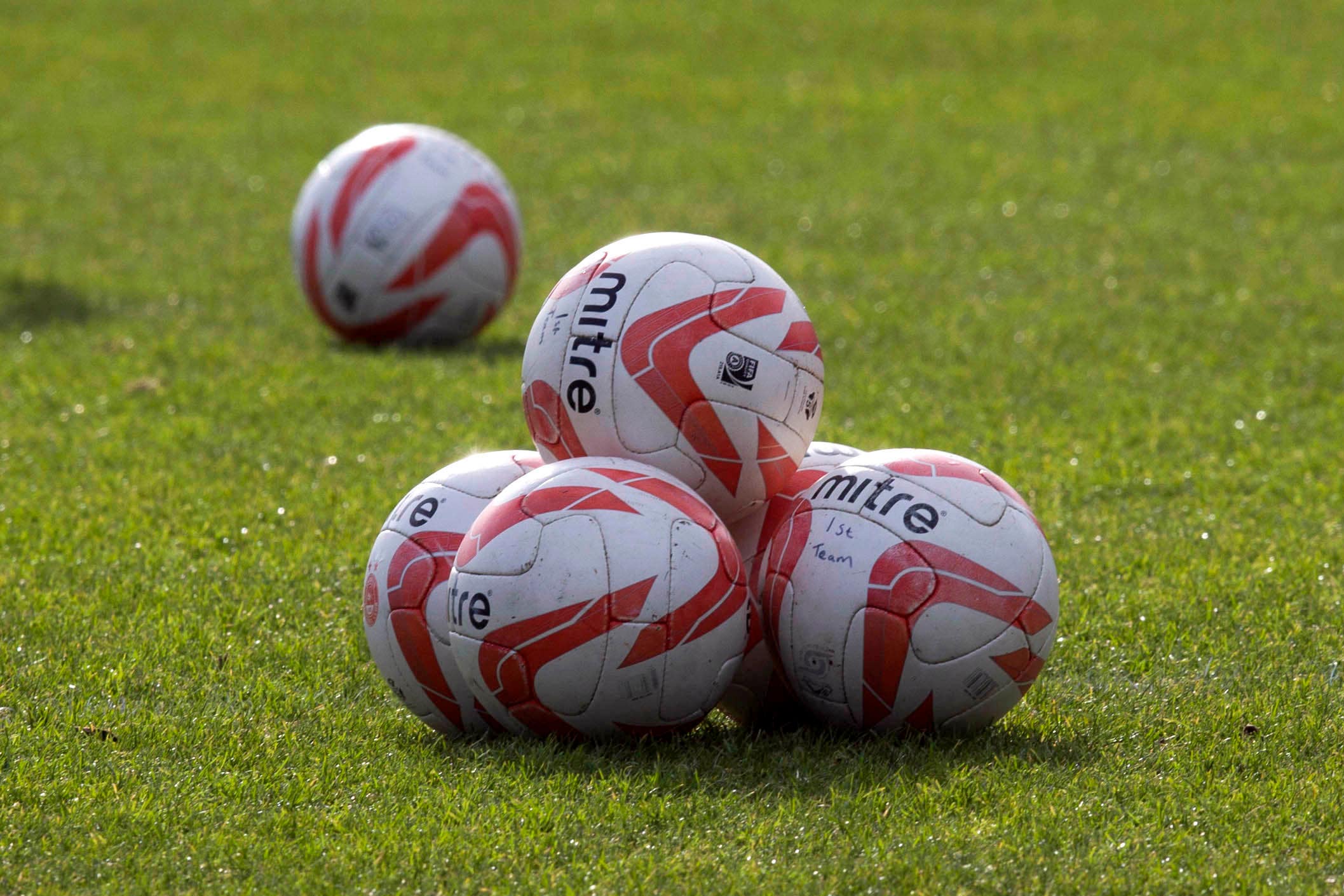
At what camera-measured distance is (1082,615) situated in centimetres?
630

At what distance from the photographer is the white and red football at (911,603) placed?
16.2ft

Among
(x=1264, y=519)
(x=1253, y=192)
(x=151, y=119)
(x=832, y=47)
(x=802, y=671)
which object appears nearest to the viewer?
(x=802, y=671)

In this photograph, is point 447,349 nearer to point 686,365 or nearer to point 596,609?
point 686,365

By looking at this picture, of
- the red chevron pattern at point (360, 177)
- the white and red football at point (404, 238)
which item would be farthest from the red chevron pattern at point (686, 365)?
the red chevron pattern at point (360, 177)

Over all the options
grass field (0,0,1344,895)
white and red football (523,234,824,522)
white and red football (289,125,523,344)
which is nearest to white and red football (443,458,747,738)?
grass field (0,0,1344,895)

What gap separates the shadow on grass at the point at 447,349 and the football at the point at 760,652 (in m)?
5.70

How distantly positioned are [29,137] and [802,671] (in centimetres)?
1700

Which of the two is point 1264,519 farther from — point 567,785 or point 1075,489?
point 567,785

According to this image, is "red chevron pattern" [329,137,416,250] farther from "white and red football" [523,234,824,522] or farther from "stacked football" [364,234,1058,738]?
"white and red football" [523,234,824,522]

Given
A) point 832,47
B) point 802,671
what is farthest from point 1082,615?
point 832,47

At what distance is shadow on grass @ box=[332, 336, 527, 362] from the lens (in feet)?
36.3

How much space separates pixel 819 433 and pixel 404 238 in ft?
10.6

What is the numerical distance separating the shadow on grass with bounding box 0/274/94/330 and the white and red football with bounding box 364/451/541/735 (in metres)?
7.54

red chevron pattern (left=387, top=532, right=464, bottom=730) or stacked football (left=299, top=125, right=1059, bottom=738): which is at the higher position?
stacked football (left=299, top=125, right=1059, bottom=738)
